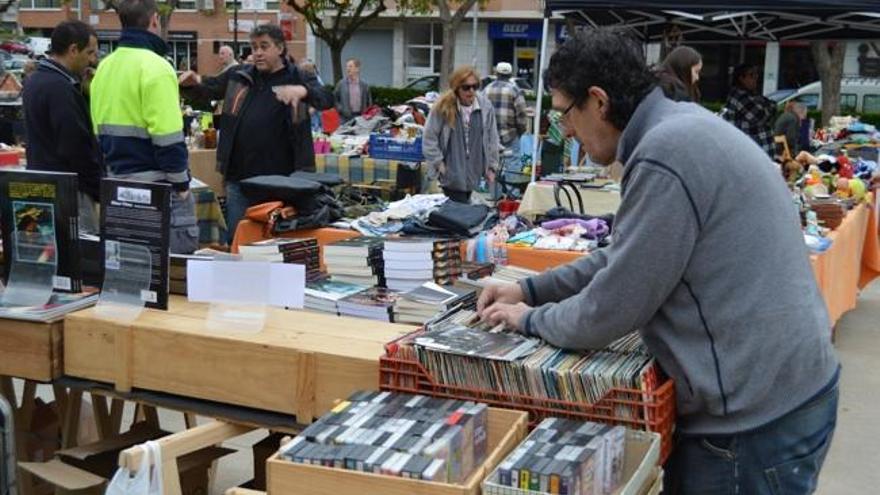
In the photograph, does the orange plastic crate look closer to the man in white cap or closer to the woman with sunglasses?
the woman with sunglasses

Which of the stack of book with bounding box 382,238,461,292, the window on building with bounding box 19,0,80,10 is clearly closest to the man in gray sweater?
the stack of book with bounding box 382,238,461,292

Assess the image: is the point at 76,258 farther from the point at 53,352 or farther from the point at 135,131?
the point at 135,131

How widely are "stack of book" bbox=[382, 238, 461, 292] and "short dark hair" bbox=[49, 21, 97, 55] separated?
224 cm

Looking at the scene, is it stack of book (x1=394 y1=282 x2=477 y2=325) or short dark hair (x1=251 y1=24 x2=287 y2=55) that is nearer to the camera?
stack of book (x1=394 y1=282 x2=477 y2=325)

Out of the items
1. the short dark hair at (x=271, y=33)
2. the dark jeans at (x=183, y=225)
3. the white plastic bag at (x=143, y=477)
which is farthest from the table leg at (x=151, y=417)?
the short dark hair at (x=271, y=33)

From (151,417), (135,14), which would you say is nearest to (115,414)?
(151,417)

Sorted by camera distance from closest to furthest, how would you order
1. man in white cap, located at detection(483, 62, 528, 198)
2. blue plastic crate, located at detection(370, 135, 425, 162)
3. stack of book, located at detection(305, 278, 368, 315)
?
stack of book, located at detection(305, 278, 368, 315) → blue plastic crate, located at detection(370, 135, 425, 162) → man in white cap, located at detection(483, 62, 528, 198)

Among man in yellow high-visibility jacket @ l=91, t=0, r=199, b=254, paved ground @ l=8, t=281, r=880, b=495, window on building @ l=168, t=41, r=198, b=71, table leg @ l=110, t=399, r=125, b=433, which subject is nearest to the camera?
table leg @ l=110, t=399, r=125, b=433

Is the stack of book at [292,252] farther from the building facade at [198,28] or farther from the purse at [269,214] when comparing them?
the building facade at [198,28]

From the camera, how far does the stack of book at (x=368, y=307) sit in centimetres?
306

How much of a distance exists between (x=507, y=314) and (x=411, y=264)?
1297 mm

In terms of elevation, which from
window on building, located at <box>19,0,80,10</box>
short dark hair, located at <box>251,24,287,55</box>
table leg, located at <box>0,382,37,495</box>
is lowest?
table leg, located at <box>0,382,37,495</box>

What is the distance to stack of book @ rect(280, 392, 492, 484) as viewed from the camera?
5.89 ft

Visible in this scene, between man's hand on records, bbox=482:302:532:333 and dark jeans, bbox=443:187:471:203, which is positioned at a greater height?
man's hand on records, bbox=482:302:532:333
